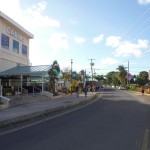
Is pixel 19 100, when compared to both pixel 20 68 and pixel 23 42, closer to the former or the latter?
pixel 20 68

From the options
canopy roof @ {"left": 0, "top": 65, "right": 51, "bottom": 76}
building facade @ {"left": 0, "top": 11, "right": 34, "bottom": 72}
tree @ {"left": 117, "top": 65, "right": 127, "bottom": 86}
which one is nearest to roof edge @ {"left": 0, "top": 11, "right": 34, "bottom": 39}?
building facade @ {"left": 0, "top": 11, "right": 34, "bottom": 72}

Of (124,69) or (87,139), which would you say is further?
(124,69)

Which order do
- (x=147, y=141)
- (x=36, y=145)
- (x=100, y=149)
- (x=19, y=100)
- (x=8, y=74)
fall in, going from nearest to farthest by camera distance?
(x=100, y=149) < (x=36, y=145) < (x=147, y=141) < (x=19, y=100) < (x=8, y=74)

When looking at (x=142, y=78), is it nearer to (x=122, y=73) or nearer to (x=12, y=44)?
(x=122, y=73)

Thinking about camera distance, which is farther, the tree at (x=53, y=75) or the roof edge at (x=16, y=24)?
the tree at (x=53, y=75)

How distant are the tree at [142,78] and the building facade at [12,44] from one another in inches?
3718

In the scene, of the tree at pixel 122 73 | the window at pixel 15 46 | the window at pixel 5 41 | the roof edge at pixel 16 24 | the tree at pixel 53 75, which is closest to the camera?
the roof edge at pixel 16 24

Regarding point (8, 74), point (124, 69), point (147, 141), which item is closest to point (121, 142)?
point (147, 141)

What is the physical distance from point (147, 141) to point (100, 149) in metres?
2.21

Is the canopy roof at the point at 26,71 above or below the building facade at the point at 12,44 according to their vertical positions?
below

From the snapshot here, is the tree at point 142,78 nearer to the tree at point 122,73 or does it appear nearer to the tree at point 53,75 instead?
the tree at point 122,73

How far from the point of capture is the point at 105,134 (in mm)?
12695

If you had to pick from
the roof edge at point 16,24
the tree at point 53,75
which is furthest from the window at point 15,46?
the tree at point 53,75

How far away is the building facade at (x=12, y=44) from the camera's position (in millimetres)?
41131
